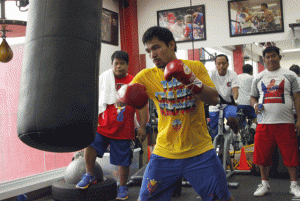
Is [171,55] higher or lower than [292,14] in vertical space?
lower

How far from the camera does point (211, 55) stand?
5.74 metres

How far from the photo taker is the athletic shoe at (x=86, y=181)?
332 centimetres

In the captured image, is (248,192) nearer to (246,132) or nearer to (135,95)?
(246,132)

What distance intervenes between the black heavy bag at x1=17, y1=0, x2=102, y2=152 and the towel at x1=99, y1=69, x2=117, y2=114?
6.39 feet

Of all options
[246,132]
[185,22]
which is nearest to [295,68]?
[246,132]

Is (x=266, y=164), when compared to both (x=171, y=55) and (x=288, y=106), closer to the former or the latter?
(x=288, y=106)

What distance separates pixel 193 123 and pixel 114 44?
427cm

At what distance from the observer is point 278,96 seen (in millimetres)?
3377

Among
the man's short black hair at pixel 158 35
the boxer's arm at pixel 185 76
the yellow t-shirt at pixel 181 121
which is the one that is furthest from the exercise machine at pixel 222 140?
the boxer's arm at pixel 185 76

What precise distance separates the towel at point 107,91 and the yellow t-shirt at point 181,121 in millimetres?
1503

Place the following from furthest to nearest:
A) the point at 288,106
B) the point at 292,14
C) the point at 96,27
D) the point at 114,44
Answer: the point at 114,44
the point at 292,14
the point at 288,106
the point at 96,27

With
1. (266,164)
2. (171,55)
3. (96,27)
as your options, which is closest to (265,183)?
(266,164)

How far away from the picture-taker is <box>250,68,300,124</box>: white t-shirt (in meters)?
3.34

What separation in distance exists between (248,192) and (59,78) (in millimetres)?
2864
